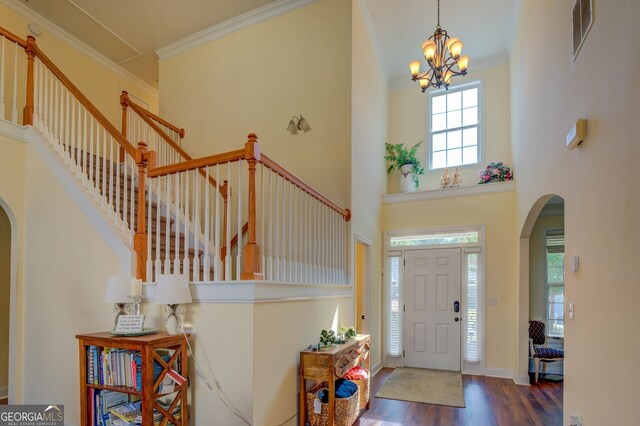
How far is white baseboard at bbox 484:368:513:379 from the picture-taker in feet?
18.4

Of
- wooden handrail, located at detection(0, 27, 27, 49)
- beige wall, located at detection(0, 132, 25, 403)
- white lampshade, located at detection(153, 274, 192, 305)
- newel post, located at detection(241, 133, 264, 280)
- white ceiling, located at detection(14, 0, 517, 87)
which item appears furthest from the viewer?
white ceiling, located at detection(14, 0, 517, 87)

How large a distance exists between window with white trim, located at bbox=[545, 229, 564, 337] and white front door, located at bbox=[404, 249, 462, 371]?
169 centimetres

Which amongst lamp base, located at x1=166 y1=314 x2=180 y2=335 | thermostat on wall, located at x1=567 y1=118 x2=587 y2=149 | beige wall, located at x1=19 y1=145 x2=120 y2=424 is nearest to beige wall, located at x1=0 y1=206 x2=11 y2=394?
beige wall, located at x1=19 y1=145 x2=120 y2=424

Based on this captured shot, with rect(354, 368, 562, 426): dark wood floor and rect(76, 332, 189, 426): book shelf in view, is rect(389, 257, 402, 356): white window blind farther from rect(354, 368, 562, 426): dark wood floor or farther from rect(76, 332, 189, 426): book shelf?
rect(76, 332, 189, 426): book shelf

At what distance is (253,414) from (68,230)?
98.1 inches

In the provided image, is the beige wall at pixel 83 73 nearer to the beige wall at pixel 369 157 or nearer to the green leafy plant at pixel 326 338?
the beige wall at pixel 369 157

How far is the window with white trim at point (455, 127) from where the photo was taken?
6.75 metres

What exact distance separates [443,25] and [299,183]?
4.01 m

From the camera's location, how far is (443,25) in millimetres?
5895

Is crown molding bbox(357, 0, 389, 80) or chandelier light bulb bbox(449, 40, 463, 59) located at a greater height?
crown molding bbox(357, 0, 389, 80)

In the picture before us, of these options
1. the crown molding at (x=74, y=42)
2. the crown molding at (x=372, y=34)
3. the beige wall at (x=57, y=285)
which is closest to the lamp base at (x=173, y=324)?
the beige wall at (x=57, y=285)

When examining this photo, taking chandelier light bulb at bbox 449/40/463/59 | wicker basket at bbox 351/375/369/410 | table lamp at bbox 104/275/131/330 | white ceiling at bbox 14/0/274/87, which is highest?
white ceiling at bbox 14/0/274/87

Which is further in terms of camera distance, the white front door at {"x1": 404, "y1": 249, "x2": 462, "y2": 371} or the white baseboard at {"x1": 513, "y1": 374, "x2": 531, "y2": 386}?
the white front door at {"x1": 404, "y1": 249, "x2": 462, "y2": 371}
